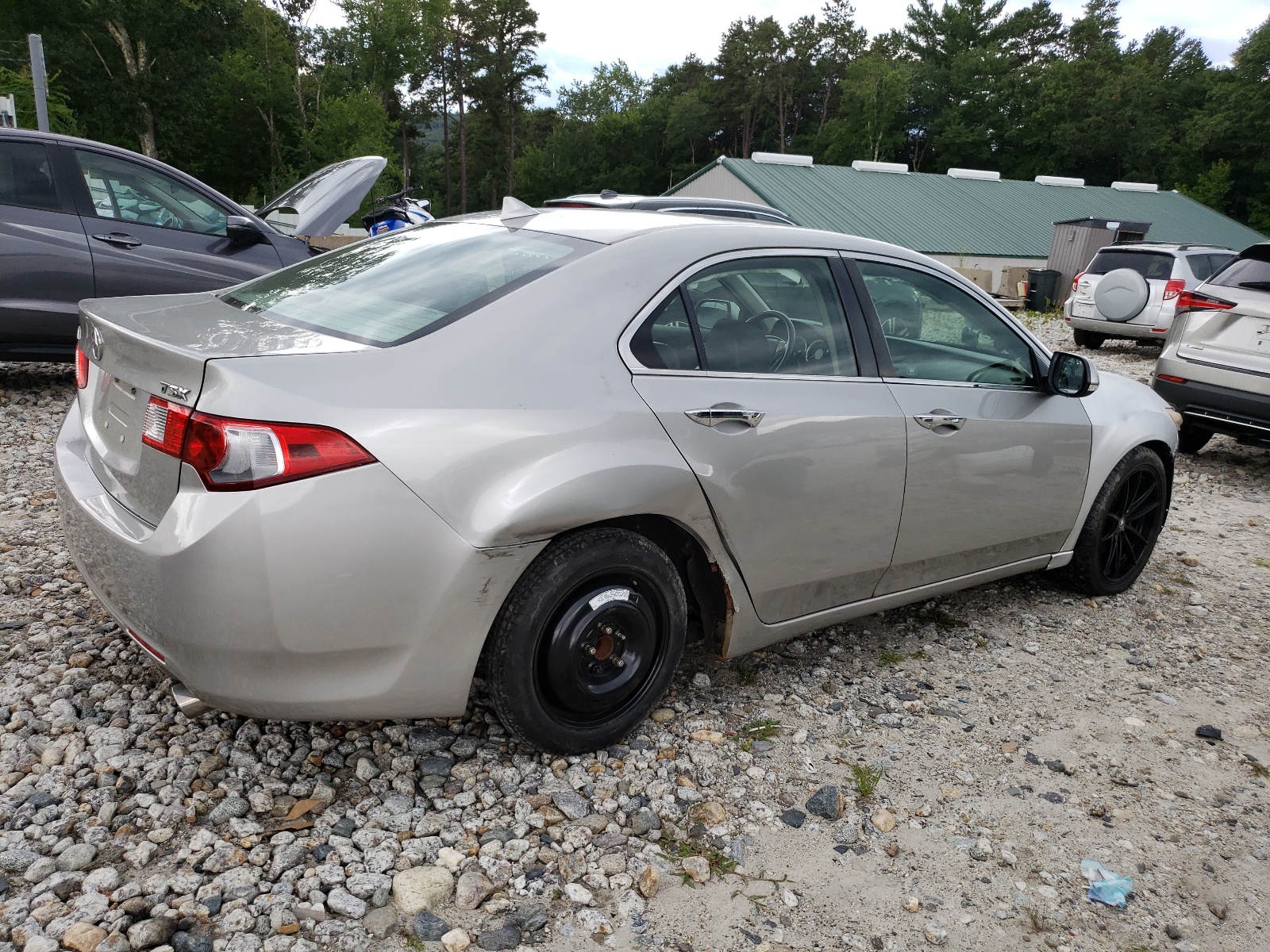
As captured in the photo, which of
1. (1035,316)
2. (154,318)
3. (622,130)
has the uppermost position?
(622,130)

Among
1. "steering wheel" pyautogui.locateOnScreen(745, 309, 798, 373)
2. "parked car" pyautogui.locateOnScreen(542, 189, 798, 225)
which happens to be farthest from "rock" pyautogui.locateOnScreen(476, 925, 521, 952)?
"parked car" pyautogui.locateOnScreen(542, 189, 798, 225)

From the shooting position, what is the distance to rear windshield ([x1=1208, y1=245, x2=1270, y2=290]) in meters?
6.78

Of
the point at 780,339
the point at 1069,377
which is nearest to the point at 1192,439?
the point at 1069,377

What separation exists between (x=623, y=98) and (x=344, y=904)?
10321 cm

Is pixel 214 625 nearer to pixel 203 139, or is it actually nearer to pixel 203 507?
pixel 203 507

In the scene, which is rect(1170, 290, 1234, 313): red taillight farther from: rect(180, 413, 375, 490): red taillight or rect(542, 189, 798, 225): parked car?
rect(180, 413, 375, 490): red taillight

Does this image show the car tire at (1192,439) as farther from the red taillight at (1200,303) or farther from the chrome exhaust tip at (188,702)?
the chrome exhaust tip at (188,702)

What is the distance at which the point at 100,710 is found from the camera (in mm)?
2971

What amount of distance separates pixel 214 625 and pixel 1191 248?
51.8 ft

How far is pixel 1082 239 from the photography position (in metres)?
24.0

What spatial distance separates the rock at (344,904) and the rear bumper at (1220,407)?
6.78m

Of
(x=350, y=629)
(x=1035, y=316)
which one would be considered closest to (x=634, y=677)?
(x=350, y=629)

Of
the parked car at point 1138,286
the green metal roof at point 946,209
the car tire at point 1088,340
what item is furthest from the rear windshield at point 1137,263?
the green metal roof at point 946,209

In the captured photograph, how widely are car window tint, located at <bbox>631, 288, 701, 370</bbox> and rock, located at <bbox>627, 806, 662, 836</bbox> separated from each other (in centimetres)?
129
